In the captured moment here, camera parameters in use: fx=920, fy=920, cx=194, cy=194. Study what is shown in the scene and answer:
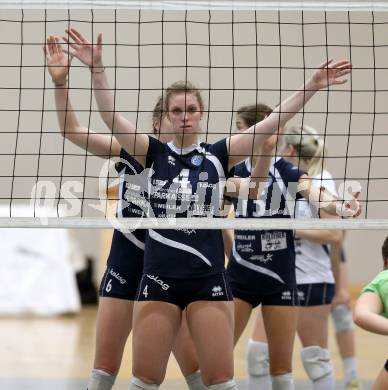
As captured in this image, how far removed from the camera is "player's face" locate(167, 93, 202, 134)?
14.5 ft

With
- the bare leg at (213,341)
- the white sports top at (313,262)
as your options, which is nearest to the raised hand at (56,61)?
the bare leg at (213,341)

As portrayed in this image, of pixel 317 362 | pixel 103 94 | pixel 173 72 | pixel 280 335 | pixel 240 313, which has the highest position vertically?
pixel 173 72

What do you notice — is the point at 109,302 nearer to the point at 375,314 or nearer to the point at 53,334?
the point at 375,314

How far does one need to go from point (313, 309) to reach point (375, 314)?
245 cm

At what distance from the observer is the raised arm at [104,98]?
4.37 meters

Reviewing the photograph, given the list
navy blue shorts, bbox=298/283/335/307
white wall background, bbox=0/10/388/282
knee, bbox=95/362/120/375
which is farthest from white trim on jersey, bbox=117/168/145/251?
white wall background, bbox=0/10/388/282

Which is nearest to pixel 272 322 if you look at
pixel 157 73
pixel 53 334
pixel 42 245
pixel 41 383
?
pixel 41 383

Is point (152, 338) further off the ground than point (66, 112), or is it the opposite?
point (66, 112)

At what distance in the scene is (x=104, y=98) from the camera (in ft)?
14.4

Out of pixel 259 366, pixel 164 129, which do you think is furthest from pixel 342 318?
pixel 164 129

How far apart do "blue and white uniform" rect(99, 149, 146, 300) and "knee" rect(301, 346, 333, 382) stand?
5.28 ft

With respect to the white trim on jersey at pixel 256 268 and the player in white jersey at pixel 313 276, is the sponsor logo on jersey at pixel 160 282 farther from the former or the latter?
the player in white jersey at pixel 313 276

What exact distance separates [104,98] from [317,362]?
2.48m

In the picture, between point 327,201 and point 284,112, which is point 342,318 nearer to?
point 327,201
